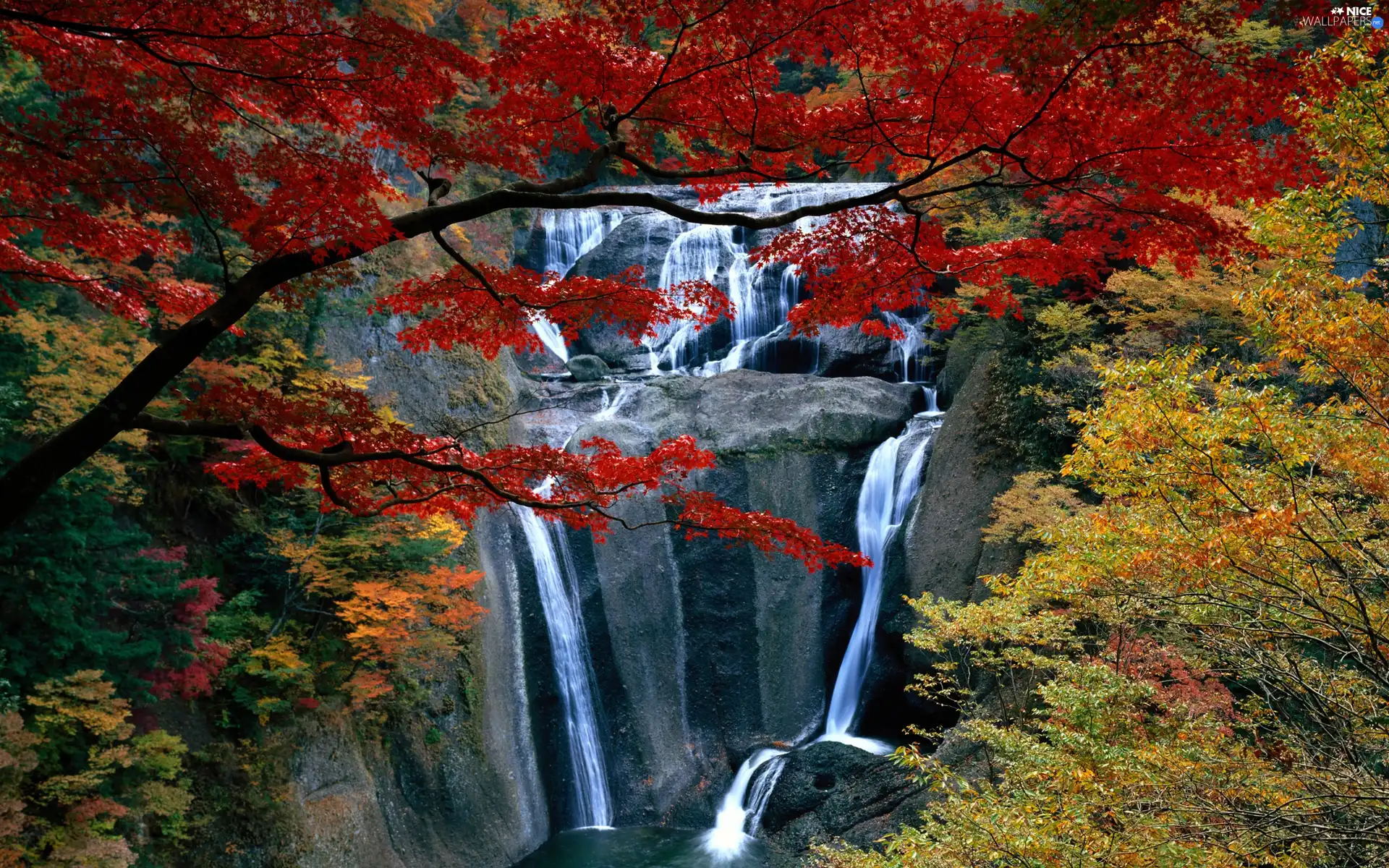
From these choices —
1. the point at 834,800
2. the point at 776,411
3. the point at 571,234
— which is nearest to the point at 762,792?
the point at 834,800

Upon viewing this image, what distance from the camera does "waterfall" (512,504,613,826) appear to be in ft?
42.0

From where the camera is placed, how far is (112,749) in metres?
6.71

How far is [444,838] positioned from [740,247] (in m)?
15.0

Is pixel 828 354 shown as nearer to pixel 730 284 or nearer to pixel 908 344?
pixel 908 344

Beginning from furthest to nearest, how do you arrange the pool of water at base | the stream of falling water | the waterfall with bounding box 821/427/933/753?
the waterfall with bounding box 821/427/933/753
the stream of falling water
the pool of water at base

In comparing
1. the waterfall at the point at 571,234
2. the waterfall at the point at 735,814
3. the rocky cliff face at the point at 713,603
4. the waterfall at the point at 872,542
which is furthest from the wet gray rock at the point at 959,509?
the waterfall at the point at 571,234

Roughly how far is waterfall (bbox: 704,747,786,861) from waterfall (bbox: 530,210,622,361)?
1311 cm

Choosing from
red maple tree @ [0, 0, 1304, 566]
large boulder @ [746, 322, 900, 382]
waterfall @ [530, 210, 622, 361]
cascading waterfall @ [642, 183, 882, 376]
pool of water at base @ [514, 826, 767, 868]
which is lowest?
pool of water at base @ [514, 826, 767, 868]

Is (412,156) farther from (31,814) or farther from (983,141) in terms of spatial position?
(31,814)

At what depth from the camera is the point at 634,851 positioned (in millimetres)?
11594

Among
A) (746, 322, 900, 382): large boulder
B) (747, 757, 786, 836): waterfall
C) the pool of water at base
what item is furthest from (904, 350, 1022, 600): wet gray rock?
the pool of water at base

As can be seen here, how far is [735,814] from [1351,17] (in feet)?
39.4

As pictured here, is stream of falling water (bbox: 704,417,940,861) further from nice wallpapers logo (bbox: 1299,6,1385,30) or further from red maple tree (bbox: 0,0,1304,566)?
nice wallpapers logo (bbox: 1299,6,1385,30)

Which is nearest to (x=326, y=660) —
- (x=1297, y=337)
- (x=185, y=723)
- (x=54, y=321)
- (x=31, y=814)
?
(x=185, y=723)
